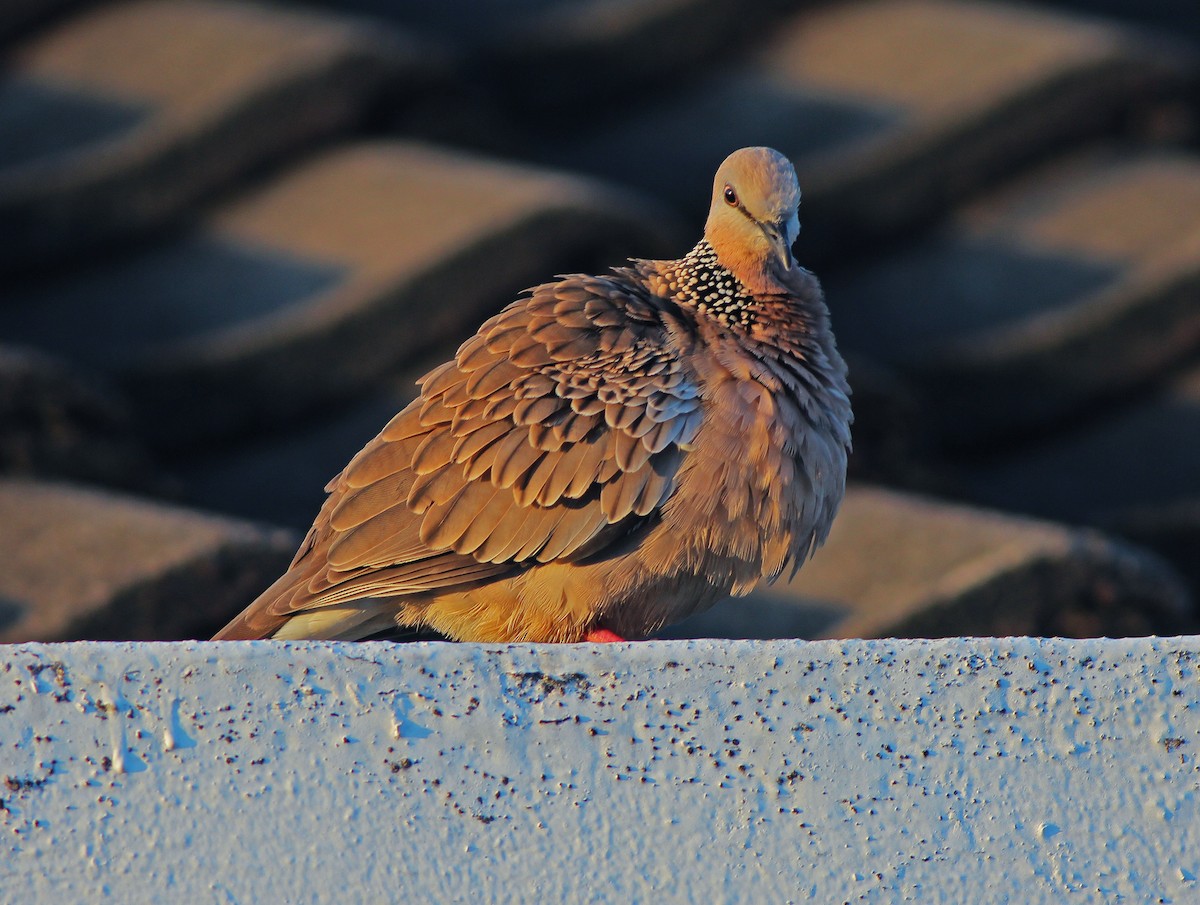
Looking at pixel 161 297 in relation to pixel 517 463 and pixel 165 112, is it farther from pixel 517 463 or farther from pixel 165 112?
pixel 517 463

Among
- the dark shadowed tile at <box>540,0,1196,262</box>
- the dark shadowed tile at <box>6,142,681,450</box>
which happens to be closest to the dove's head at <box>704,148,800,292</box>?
the dark shadowed tile at <box>6,142,681,450</box>

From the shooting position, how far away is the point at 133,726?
6.16 ft

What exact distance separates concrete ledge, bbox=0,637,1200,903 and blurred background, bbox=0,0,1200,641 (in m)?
1.54

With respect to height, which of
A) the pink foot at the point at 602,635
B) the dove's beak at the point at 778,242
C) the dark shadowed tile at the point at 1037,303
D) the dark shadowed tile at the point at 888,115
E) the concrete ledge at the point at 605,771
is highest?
the concrete ledge at the point at 605,771

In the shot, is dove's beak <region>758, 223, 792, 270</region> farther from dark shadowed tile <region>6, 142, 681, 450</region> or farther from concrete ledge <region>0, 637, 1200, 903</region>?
concrete ledge <region>0, 637, 1200, 903</region>

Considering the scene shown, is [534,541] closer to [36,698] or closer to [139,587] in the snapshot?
[139,587]

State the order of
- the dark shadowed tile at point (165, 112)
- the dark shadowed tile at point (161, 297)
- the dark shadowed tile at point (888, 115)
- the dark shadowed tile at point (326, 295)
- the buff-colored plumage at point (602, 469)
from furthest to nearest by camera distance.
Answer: the dark shadowed tile at point (888, 115) < the dark shadowed tile at point (165, 112) < the dark shadowed tile at point (161, 297) < the dark shadowed tile at point (326, 295) < the buff-colored plumage at point (602, 469)

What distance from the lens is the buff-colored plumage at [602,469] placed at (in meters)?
3.21

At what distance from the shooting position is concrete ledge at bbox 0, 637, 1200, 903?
187 centimetres

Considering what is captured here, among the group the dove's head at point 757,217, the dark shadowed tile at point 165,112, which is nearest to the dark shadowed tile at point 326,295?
the dark shadowed tile at point 165,112

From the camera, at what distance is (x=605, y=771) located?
6.31 feet

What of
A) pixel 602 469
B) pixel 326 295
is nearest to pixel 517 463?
pixel 602 469

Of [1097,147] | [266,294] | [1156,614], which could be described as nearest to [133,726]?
[1156,614]

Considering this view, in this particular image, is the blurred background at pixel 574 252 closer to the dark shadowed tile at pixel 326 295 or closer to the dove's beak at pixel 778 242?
the dark shadowed tile at pixel 326 295
